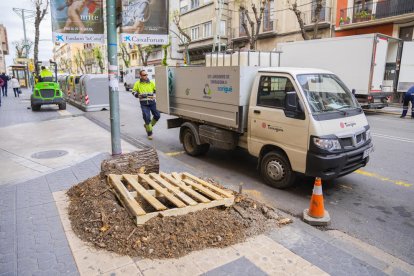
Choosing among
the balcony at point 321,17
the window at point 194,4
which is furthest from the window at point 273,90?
the window at point 194,4

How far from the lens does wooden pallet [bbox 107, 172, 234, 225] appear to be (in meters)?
3.78

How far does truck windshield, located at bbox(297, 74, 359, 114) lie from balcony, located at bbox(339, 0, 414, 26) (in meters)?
18.4

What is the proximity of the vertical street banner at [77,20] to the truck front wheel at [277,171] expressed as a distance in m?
4.01

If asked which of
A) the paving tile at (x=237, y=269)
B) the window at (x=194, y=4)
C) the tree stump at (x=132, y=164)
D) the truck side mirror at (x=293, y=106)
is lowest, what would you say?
the paving tile at (x=237, y=269)

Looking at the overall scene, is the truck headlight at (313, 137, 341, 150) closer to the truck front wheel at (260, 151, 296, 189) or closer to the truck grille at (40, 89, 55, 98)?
the truck front wheel at (260, 151, 296, 189)

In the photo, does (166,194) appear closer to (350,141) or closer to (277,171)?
(277,171)

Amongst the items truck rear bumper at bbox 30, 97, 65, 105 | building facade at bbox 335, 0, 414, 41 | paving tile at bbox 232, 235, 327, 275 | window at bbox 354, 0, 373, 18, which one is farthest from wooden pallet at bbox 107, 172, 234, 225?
window at bbox 354, 0, 373, 18

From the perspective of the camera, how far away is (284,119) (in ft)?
17.5

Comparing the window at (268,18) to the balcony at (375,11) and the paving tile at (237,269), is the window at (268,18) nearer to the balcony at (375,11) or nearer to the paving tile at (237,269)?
the balcony at (375,11)

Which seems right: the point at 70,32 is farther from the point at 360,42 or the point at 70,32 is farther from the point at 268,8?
the point at 268,8

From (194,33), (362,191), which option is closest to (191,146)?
(362,191)

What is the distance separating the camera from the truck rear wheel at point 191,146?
25.2 ft

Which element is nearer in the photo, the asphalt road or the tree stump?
the asphalt road

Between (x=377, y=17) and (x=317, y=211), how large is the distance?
21.7 m
